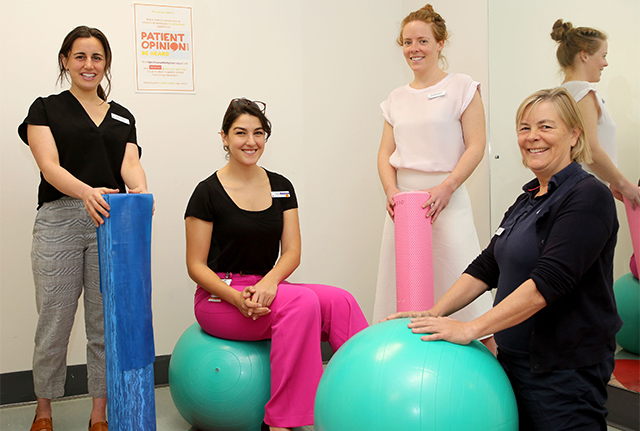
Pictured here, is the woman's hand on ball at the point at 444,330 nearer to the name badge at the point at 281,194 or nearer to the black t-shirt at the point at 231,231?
the black t-shirt at the point at 231,231

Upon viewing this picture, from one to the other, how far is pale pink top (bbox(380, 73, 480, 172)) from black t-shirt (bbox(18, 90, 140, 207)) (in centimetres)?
124

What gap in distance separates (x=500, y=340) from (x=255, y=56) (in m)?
2.30

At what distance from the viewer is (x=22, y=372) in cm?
290

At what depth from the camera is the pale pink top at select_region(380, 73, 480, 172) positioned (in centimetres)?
245

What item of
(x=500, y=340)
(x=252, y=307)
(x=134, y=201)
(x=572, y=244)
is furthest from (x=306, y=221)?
(x=572, y=244)

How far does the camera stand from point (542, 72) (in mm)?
2629

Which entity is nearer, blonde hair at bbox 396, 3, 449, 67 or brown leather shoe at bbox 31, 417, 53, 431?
brown leather shoe at bbox 31, 417, 53, 431

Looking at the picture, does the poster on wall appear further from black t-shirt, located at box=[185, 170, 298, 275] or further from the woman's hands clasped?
the woman's hands clasped

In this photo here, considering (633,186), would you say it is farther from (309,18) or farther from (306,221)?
(309,18)

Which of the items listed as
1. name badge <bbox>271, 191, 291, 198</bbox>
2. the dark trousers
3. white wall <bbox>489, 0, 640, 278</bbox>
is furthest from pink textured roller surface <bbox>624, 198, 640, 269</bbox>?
name badge <bbox>271, 191, 291, 198</bbox>

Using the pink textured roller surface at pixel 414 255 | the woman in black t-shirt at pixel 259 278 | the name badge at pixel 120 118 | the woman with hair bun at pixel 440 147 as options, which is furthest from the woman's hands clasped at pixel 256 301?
the name badge at pixel 120 118

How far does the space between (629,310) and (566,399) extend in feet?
3.52

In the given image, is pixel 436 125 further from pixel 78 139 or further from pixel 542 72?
pixel 78 139

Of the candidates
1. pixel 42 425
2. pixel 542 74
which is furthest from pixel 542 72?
pixel 42 425
